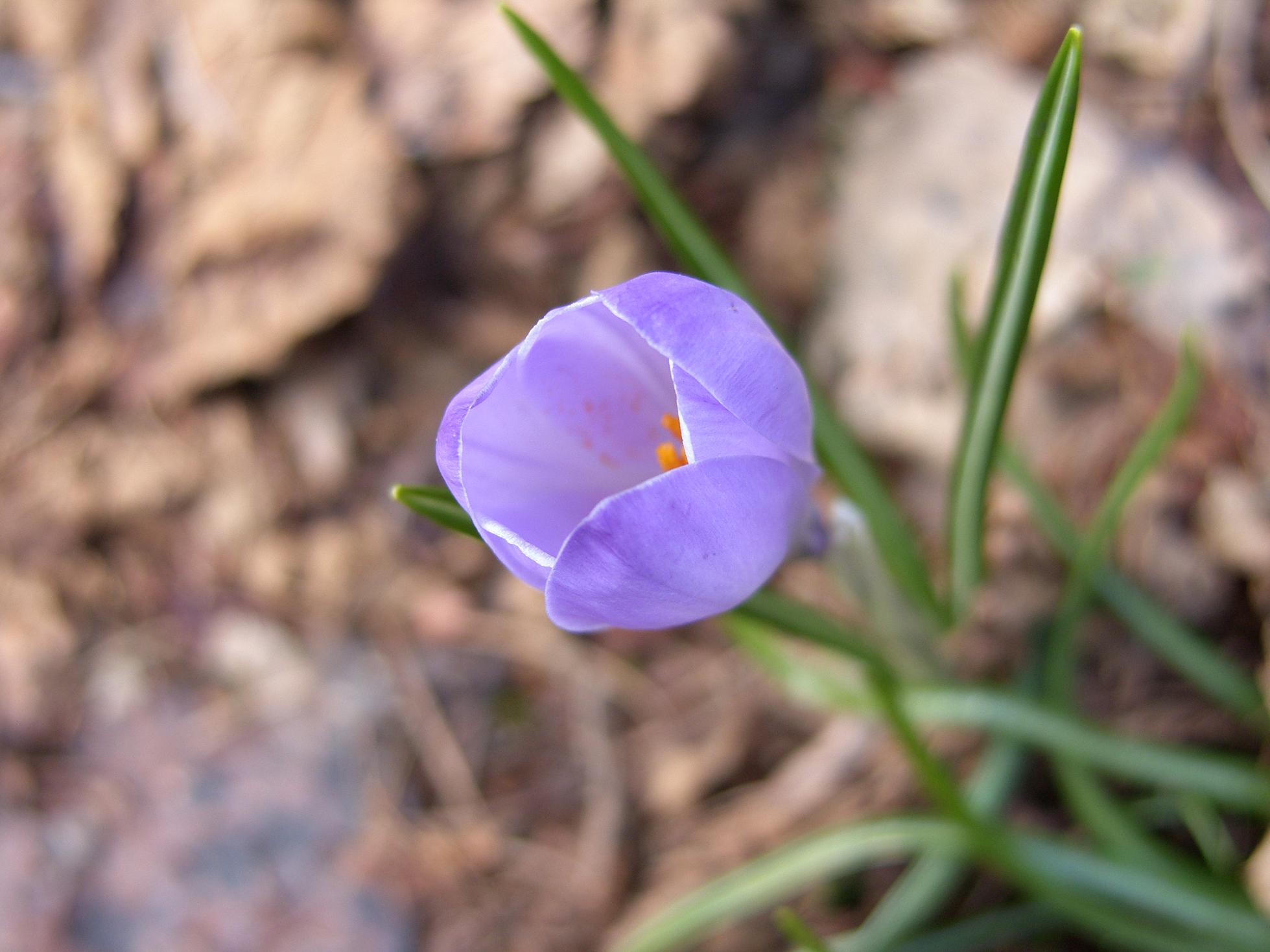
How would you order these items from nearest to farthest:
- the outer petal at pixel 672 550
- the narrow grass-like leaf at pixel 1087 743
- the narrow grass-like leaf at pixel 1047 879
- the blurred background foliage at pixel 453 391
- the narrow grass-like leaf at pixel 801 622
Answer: the outer petal at pixel 672 550 < the narrow grass-like leaf at pixel 801 622 < the narrow grass-like leaf at pixel 1047 879 < the narrow grass-like leaf at pixel 1087 743 < the blurred background foliage at pixel 453 391

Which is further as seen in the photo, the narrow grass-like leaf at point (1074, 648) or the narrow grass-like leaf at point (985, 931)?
the narrow grass-like leaf at point (985, 931)

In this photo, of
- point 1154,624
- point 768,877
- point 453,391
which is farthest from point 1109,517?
point 453,391

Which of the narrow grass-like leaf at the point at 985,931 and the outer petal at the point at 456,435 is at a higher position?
the outer petal at the point at 456,435

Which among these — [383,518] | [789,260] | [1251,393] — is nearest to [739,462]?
[1251,393]

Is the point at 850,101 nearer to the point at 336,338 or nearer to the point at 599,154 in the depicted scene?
the point at 599,154

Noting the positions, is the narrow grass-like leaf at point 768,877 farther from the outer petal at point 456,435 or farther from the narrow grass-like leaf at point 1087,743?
the outer petal at point 456,435

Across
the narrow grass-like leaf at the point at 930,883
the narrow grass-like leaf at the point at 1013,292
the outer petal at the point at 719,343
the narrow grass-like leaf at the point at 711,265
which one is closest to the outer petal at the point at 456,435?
the outer petal at the point at 719,343

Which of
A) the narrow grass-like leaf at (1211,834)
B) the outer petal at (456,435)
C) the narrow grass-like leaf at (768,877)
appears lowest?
the narrow grass-like leaf at (1211,834)
